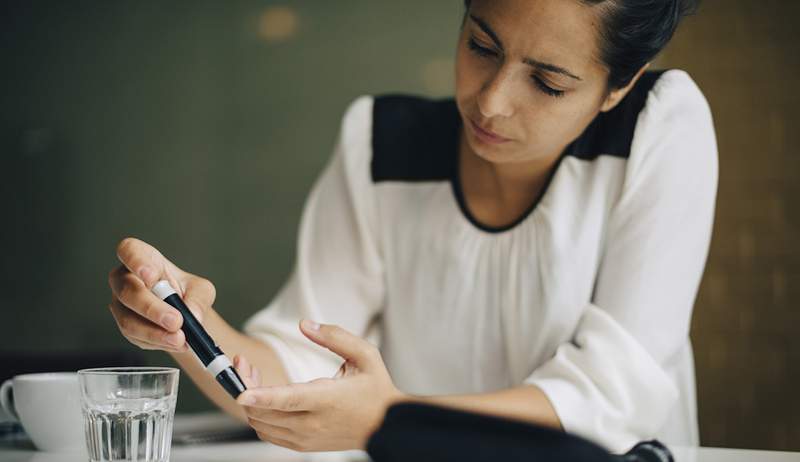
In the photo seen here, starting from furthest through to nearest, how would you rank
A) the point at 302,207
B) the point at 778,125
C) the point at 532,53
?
the point at 302,207 < the point at 778,125 < the point at 532,53

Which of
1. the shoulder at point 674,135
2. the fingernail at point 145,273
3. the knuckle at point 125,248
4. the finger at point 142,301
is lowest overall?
the finger at point 142,301

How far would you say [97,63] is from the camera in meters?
2.19

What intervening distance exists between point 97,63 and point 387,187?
3.76 feet

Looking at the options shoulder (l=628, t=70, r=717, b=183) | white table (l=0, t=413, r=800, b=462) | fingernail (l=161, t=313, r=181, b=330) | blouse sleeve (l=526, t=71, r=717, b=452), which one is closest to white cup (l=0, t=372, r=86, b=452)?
white table (l=0, t=413, r=800, b=462)

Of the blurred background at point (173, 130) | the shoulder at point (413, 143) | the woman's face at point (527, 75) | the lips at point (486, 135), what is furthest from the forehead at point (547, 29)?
the blurred background at point (173, 130)

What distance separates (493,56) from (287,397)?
534mm

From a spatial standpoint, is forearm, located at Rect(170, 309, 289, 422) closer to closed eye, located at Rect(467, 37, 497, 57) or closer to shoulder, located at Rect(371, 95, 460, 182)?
shoulder, located at Rect(371, 95, 460, 182)

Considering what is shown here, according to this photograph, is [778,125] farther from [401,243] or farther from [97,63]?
[97,63]

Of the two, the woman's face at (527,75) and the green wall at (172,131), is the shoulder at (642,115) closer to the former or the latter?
the woman's face at (527,75)

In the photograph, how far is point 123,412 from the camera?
794mm

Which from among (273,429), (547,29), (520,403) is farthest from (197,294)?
(547,29)

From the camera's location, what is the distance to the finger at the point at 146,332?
2.76 ft

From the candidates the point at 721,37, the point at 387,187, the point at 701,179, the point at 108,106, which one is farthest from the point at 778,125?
the point at 108,106

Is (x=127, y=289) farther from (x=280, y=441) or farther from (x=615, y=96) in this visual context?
(x=615, y=96)
